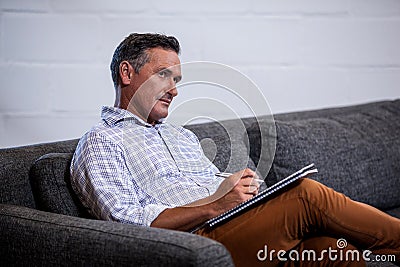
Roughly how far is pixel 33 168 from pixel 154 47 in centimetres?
47

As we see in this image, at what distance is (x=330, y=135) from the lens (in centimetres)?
267

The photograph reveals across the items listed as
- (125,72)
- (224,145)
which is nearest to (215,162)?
(224,145)

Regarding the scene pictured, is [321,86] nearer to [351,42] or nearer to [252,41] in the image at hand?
[351,42]

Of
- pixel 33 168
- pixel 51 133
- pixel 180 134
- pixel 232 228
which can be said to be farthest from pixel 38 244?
pixel 51 133

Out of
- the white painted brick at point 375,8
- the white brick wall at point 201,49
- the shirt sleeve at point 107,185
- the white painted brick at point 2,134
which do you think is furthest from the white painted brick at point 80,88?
the white painted brick at point 375,8

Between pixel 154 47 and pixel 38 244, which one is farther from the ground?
pixel 154 47

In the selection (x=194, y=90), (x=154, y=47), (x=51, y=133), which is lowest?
(x=51, y=133)

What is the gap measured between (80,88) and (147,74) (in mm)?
742

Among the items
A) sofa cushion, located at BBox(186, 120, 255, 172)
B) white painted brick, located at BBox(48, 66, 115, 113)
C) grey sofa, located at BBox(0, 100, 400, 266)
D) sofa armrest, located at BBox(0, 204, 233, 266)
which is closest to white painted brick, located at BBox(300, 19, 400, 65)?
grey sofa, located at BBox(0, 100, 400, 266)

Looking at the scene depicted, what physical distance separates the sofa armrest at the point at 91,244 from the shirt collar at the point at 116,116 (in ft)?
1.19

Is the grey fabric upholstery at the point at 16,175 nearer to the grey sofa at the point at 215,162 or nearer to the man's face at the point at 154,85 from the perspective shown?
the grey sofa at the point at 215,162

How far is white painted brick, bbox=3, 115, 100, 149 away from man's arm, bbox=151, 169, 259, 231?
1.03 m

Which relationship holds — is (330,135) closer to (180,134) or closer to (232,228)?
(180,134)

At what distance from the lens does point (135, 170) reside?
206 centimetres
